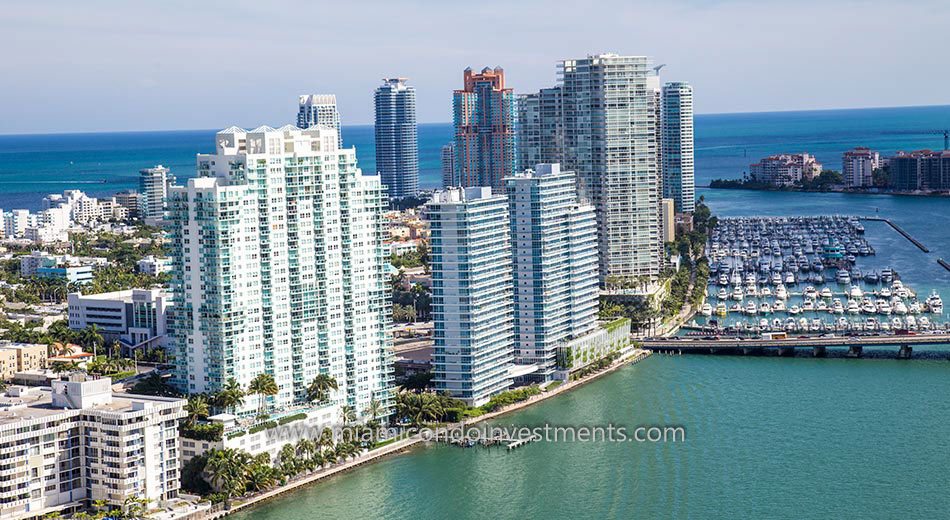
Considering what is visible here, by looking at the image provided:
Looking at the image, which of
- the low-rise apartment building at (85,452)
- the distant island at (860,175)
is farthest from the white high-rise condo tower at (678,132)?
the low-rise apartment building at (85,452)

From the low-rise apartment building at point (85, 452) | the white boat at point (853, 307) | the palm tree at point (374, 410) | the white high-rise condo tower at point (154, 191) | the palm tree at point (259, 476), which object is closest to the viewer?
the low-rise apartment building at point (85, 452)

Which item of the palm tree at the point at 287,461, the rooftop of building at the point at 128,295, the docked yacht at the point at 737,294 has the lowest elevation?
the palm tree at the point at 287,461

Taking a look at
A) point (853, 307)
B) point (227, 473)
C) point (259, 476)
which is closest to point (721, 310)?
point (853, 307)

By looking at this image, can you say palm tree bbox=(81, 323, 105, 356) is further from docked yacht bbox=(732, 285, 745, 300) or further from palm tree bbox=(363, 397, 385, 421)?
docked yacht bbox=(732, 285, 745, 300)

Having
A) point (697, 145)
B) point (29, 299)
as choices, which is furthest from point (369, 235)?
point (697, 145)

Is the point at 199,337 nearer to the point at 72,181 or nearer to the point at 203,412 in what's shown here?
the point at 203,412

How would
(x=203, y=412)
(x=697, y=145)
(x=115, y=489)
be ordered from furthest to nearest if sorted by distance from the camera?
(x=697, y=145) → (x=203, y=412) → (x=115, y=489)

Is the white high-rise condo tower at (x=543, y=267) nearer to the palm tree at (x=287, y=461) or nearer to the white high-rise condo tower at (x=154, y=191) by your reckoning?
the palm tree at (x=287, y=461)

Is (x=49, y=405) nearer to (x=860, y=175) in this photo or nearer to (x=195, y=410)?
(x=195, y=410)
